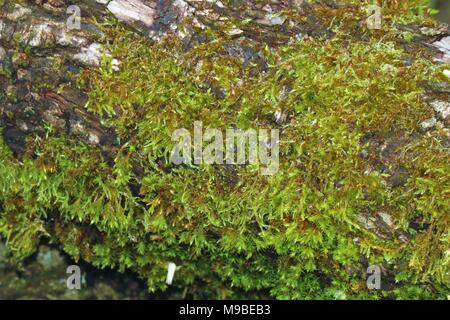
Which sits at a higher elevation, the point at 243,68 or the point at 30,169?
the point at 243,68

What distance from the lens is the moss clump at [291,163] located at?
2404mm

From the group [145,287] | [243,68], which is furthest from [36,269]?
[243,68]

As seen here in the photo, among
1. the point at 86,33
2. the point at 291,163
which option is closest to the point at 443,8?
the point at 291,163

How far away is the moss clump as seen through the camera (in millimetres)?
2404

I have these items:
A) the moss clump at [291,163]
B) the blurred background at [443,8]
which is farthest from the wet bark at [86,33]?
the blurred background at [443,8]

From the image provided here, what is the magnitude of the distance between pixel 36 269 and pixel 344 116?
2.23 metres

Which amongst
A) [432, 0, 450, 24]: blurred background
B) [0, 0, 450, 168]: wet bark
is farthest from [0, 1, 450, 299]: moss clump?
[432, 0, 450, 24]: blurred background

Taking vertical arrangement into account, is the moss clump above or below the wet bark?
below

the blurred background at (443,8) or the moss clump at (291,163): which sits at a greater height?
the blurred background at (443,8)

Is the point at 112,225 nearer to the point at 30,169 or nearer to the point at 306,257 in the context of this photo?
the point at 30,169

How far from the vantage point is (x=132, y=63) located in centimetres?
254

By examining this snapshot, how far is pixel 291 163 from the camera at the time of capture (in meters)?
2.46

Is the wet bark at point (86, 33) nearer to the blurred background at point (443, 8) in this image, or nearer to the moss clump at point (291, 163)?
the moss clump at point (291, 163)

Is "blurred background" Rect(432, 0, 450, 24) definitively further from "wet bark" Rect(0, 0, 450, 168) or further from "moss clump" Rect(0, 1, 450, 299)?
"wet bark" Rect(0, 0, 450, 168)
